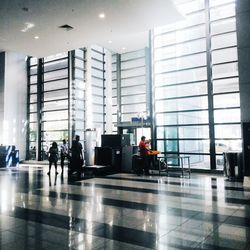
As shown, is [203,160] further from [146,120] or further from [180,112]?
[146,120]

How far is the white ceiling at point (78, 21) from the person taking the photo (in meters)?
9.58

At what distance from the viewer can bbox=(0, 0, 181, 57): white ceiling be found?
31.4ft

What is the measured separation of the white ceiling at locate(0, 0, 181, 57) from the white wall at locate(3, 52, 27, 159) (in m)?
1.97

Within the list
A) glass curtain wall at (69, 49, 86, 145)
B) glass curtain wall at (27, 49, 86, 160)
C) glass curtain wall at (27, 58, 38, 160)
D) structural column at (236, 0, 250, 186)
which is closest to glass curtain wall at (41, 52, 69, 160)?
glass curtain wall at (27, 49, 86, 160)

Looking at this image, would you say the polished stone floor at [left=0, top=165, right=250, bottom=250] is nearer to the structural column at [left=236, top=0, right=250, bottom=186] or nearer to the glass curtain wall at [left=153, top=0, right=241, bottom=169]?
the structural column at [left=236, top=0, right=250, bottom=186]

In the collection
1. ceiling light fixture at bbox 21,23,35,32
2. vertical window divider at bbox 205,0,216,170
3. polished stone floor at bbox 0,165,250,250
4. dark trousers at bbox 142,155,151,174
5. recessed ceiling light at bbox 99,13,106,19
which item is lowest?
polished stone floor at bbox 0,165,250,250

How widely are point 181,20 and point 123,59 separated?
17.7 feet

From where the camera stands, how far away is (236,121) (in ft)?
33.8

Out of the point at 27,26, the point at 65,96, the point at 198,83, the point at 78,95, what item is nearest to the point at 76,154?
the point at 78,95

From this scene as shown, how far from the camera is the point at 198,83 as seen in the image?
11.4 m

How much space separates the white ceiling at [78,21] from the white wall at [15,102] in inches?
77.6

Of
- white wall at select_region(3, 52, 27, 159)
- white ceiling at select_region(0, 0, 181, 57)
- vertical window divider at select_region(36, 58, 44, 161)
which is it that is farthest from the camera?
vertical window divider at select_region(36, 58, 44, 161)

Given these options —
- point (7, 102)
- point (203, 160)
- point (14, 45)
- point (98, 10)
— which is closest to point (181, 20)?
point (98, 10)

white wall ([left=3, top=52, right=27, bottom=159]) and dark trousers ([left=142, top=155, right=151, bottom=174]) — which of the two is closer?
dark trousers ([left=142, top=155, right=151, bottom=174])
